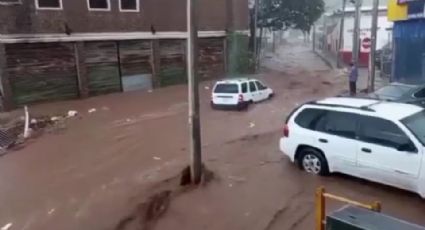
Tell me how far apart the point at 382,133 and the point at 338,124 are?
950 mm

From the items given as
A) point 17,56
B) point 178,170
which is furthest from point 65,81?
point 178,170

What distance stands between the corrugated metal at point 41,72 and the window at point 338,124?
1567 cm

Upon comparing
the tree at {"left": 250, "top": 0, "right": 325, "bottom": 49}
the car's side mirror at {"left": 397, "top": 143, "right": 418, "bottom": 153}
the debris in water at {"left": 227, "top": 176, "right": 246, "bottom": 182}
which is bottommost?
the debris in water at {"left": 227, "top": 176, "right": 246, "bottom": 182}

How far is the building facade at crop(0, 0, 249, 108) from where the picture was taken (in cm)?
2041

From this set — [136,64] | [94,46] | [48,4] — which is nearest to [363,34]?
[136,64]

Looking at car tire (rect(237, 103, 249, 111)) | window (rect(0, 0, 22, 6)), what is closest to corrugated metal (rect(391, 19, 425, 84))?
car tire (rect(237, 103, 249, 111))

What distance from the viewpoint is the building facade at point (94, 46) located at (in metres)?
20.4

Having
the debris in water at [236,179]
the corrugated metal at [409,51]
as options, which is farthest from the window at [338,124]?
the corrugated metal at [409,51]

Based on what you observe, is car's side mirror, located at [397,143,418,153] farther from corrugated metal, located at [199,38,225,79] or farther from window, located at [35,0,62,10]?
corrugated metal, located at [199,38,225,79]

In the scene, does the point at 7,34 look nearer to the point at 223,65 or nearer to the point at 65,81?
the point at 65,81

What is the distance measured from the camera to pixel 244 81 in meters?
19.5

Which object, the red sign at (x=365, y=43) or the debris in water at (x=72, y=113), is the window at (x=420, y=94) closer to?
the debris in water at (x=72, y=113)

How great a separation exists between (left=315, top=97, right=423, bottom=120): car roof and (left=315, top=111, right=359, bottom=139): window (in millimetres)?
188

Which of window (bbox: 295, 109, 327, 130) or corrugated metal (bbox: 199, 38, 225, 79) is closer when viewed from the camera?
window (bbox: 295, 109, 327, 130)
